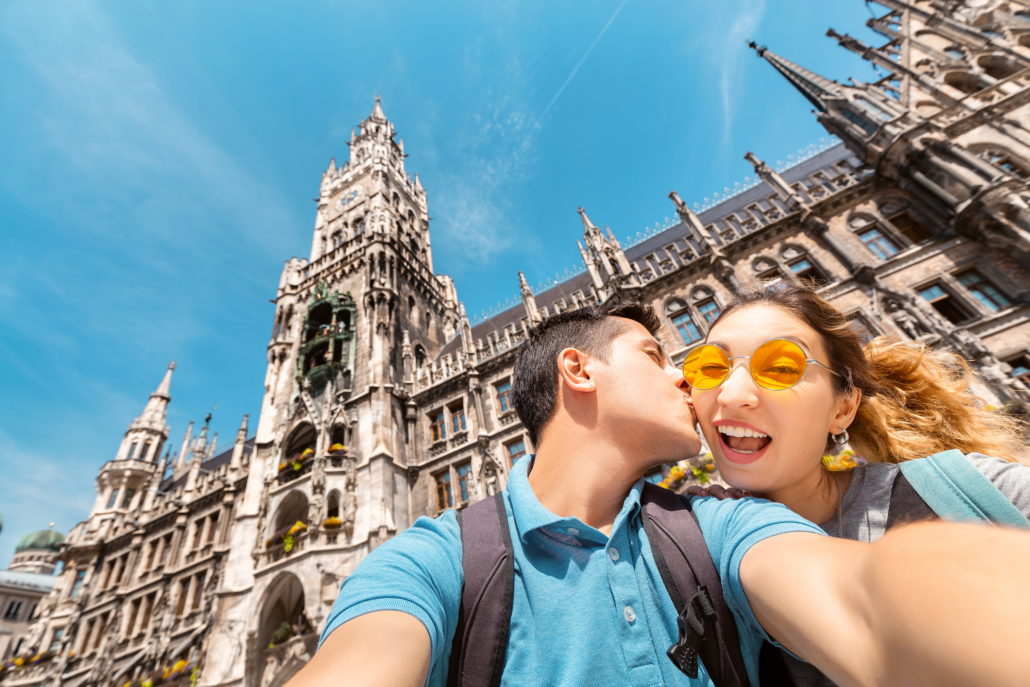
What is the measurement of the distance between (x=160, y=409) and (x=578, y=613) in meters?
49.0

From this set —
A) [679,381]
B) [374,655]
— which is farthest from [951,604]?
[679,381]

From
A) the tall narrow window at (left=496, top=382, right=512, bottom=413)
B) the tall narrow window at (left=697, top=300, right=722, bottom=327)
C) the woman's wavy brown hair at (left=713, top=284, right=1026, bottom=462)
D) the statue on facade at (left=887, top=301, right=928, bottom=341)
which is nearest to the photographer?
the woman's wavy brown hair at (left=713, top=284, right=1026, bottom=462)

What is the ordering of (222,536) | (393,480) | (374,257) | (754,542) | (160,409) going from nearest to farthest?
(754,542) → (393,480) → (222,536) → (374,257) → (160,409)

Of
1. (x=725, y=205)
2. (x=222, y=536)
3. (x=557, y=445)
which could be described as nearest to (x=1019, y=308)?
(x=725, y=205)

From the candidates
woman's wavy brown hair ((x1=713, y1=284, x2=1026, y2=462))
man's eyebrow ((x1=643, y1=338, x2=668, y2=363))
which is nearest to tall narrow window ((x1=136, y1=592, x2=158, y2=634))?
man's eyebrow ((x1=643, y1=338, x2=668, y2=363))

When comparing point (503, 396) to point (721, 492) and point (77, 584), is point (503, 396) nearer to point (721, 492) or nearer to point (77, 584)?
point (721, 492)

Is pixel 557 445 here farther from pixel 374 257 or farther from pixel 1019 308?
pixel 374 257

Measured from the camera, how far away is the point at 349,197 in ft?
102

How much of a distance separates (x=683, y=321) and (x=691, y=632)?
1628 cm

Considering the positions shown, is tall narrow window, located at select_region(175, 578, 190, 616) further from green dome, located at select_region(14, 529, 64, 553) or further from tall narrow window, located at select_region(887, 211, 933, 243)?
green dome, located at select_region(14, 529, 64, 553)

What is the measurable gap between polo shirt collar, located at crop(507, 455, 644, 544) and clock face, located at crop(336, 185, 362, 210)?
32.0 m

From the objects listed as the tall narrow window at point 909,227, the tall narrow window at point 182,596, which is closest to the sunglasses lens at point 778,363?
the tall narrow window at point 909,227

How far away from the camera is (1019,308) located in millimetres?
11852

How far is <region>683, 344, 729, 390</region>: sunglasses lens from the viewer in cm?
232
